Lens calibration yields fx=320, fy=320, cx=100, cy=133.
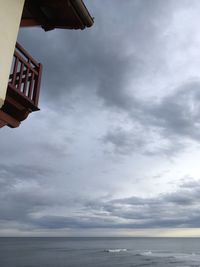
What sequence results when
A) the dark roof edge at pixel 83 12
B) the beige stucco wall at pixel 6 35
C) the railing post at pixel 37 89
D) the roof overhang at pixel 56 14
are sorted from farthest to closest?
the roof overhang at pixel 56 14 → the dark roof edge at pixel 83 12 → the railing post at pixel 37 89 → the beige stucco wall at pixel 6 35

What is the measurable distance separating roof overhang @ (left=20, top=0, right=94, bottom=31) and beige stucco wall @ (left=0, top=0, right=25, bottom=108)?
1827 millimetres

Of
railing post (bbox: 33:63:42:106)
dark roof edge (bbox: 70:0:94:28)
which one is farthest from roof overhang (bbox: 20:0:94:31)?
railing post (bbox: 33:63:42:106)

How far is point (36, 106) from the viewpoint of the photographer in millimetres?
8906

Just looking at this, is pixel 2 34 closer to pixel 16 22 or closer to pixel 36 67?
pixel 16 22

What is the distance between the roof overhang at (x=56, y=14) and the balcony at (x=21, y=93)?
1840 millimetres

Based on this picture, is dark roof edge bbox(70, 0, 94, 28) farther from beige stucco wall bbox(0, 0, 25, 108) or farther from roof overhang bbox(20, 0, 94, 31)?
beige stucco wall bbox(0, 0, 25, 108)

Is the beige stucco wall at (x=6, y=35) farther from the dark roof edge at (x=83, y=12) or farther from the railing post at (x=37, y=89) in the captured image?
the dark roof edge at (x=83, y=12)

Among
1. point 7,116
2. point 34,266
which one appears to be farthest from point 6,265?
point 7,116

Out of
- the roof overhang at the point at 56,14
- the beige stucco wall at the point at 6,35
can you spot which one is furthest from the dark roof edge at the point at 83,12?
the beige stucco wall at the point at 6,35

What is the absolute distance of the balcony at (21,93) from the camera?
27.3ft

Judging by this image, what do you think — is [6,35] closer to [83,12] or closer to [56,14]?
[83,12]

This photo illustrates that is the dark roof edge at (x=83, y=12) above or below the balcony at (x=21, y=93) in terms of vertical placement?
above

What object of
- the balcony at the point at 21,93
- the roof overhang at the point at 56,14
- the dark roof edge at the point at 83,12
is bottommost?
the balcony at the point at 21,93

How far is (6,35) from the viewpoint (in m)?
7.44
